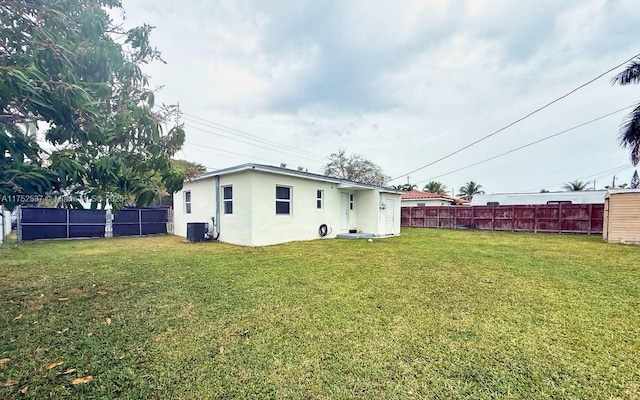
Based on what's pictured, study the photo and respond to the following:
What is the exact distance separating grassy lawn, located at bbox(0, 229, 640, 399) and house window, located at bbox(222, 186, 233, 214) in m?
4.62

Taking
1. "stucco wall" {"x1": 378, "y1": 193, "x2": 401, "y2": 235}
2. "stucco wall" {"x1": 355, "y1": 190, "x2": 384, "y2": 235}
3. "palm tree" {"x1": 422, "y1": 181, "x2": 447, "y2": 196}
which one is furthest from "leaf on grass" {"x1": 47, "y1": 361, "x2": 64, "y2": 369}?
"palm tree" {"x1": 422, "y1": 181, "x2": 447, "y2": 196}

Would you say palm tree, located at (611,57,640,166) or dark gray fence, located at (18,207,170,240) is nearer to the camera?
dark gray fence, located at (18,207,170,240)

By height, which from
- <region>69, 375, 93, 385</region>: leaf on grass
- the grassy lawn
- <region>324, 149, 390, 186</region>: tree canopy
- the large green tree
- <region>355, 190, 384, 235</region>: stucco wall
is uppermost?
<region>324, 149, 390, 186</region>: tree canopy

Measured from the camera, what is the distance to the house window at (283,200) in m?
10.6

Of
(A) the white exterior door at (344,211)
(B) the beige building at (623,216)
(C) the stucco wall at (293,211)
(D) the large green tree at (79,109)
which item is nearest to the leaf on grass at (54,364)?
(D) the large green tree at (79,109)

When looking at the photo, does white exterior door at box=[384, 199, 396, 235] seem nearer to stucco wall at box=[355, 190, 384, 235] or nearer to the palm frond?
stucco wall at box=[355, 190, 384, 235]

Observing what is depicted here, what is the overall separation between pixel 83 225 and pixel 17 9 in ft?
44.1

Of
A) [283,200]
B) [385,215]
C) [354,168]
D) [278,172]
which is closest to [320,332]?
[278,172]

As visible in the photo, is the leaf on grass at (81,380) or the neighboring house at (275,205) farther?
the neighboring house at (275,205)

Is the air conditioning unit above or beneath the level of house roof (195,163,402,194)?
beneath

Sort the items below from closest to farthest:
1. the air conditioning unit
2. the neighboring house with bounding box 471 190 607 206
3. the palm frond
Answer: the air conditioning unit < the palm frond < the neighboring house with bounding box 471 190 607 206

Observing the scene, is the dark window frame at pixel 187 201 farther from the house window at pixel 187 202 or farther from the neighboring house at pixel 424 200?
the neighboring house at pixel 424 200

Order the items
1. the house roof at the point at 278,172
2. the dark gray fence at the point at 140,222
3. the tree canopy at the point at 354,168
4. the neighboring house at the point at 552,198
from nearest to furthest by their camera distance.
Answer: the house roof at the point at 278,172 → the dark gray fence at the point at 140,222 → the neighboring house at the point at 552,198 → the tree canopy at the point at 354,168

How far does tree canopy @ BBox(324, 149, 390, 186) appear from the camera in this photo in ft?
100
